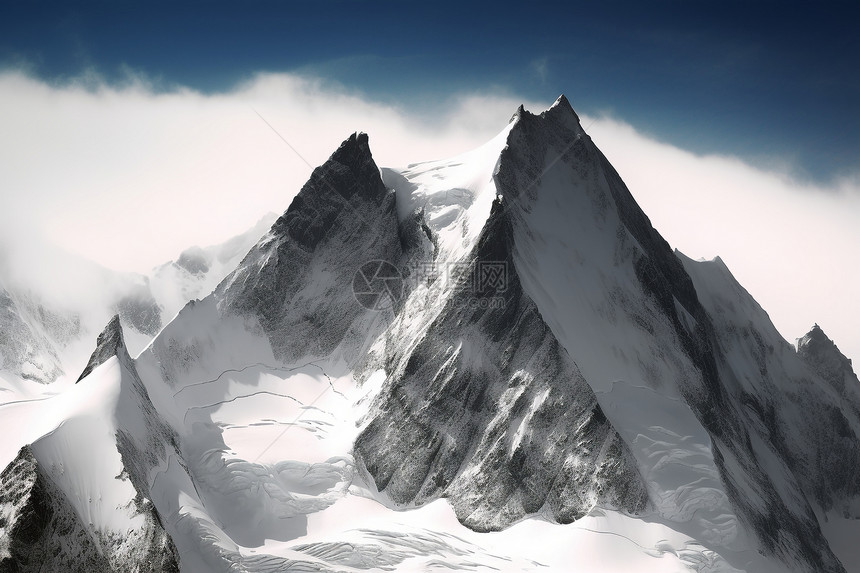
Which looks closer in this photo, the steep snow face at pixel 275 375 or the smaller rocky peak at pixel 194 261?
the steep snow face at pixel 275 375

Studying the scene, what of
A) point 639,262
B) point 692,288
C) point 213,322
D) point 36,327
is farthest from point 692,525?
point 36,327

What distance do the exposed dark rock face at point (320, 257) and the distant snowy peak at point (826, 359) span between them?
66.8 metres

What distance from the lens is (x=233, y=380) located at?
7062 cm

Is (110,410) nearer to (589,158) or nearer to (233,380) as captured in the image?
(233,380)

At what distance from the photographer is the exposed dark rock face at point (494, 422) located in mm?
56281

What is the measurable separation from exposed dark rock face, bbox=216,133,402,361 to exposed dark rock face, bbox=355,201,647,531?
11.2 metres

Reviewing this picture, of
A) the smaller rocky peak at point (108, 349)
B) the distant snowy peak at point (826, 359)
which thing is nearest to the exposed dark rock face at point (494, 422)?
the smaller rocky peak at point (108, 349)

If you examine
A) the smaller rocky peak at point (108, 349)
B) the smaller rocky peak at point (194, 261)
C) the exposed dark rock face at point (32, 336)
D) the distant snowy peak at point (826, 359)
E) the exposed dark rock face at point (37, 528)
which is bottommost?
the exposed dark rock face at point (37, 528)

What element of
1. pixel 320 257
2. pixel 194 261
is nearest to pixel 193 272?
pixel 194 261

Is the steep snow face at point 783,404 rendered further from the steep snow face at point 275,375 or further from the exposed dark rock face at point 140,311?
Result: the exposed dark rock face at point 140,311

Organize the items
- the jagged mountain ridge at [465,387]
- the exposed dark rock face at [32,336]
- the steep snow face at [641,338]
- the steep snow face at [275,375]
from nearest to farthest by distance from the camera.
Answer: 1. the jagged mountain ridge at [465,387]
2. the steep snow face at [275,375]
3. the steep snow face at [641,338]
4. the exposed dark rock face at [32,336]

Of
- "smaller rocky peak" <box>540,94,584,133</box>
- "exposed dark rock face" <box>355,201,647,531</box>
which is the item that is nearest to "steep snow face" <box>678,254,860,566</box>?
"smaller rocky peak" <box>540,94,584,133</box>

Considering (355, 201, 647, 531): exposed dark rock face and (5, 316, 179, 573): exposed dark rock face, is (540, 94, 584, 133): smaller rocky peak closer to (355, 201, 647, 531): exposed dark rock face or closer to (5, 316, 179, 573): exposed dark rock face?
(355, 201, 647, 531): exposed dark rock face

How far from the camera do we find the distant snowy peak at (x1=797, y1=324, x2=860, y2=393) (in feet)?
357
